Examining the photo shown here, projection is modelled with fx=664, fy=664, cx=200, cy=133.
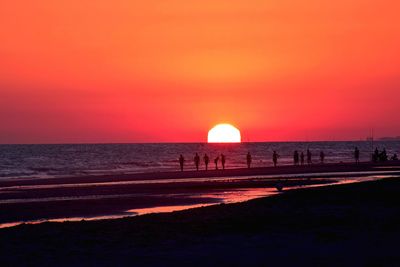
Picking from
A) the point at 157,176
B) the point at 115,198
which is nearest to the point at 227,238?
the point at 115,198

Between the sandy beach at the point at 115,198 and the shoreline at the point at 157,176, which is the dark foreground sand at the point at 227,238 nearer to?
the sandy beach at the point at 115,198

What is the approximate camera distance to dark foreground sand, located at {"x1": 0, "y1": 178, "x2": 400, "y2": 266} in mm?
14641

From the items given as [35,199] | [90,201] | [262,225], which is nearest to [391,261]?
[262,225]

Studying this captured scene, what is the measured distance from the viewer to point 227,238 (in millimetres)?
17016

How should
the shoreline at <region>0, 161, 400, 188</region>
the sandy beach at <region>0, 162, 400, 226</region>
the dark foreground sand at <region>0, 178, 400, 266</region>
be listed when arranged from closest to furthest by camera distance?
the dark foreground sand at <region>0, 178, 400, 266</region> < the sandy beach at <region>0, 162, 400, 226</region> < the shoreline at <region>0, 161, 400, 188</region>

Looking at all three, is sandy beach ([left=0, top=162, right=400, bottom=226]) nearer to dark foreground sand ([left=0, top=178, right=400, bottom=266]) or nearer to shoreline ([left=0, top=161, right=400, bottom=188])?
dark foreground sand ([left=0, top=178, right=400, bottom=266])

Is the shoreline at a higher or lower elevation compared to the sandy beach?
higher

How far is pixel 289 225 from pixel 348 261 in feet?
15.6

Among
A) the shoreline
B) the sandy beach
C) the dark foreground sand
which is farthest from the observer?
the shoreline

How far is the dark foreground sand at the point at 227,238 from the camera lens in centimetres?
1464

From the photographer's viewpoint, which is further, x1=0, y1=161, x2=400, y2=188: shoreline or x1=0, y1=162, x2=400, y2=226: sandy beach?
x1=0, y1=161, x2=400, y2=188: shoreline

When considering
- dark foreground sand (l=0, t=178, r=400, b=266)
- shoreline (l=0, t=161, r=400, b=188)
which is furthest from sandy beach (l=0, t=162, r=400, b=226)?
shoreline (l=0, t=161, r=400, b=188)

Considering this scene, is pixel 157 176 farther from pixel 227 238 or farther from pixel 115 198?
pixel 227 238

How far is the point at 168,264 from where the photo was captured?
1427 centimetres
